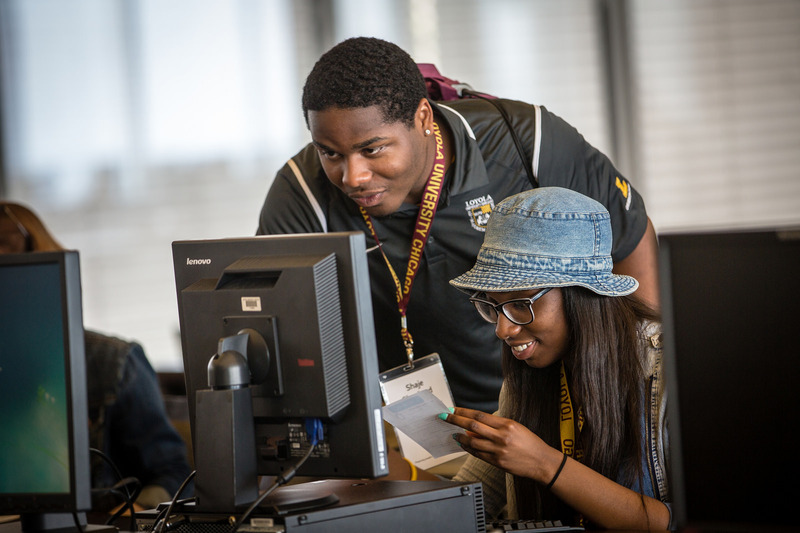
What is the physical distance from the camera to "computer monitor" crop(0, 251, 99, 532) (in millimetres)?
1282

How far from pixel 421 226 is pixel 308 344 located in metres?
0.80

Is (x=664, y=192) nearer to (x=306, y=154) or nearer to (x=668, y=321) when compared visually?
(x=306, y=154)

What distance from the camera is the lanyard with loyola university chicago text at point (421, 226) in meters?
2.00

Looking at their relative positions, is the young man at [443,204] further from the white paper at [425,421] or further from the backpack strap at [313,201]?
the white paper at [425,421]

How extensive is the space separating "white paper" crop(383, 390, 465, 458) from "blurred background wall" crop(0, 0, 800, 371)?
8.81ft

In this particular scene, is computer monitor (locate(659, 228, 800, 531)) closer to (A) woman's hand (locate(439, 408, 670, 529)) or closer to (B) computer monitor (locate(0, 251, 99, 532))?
(A) woman's hand (locate(439, 408, 670, 529))

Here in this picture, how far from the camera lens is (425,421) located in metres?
1.59

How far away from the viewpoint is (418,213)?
2.03 meters

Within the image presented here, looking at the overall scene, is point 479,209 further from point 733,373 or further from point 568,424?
point 733,373

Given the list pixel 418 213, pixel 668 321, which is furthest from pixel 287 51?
pixel 668 321

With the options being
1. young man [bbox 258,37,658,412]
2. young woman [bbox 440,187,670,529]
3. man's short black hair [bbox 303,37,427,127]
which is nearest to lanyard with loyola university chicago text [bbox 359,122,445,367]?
young man [bbox 258,37,658,412]

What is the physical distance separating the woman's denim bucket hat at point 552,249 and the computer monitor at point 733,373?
575 mm

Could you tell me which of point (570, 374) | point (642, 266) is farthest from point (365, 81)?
point (642, 266)

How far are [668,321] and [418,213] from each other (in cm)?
110
